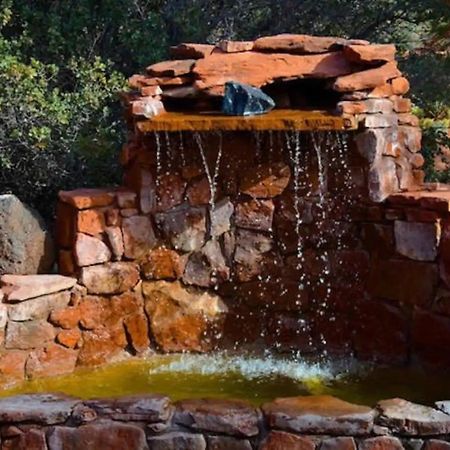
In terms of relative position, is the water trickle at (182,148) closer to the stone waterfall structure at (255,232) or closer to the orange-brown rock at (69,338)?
the stone waterfall structure at (255,232)

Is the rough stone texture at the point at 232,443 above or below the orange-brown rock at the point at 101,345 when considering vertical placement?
below

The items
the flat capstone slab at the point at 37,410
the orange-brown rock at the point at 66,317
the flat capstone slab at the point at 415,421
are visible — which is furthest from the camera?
the orange-brown rock at the point at 66,317

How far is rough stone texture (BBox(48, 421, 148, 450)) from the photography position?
151 inches

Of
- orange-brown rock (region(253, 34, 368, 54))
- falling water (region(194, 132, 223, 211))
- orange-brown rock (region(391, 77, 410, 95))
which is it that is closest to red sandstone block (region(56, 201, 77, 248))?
falling water (region(194, 132, 223, 211))

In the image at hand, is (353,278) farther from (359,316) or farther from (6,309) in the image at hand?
(6,309)

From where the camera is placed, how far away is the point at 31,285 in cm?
515

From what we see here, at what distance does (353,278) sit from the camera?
220 inches

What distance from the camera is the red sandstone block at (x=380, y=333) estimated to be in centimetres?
537

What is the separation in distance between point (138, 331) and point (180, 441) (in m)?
1.84

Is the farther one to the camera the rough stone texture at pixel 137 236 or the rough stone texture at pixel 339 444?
the rough stone texture at pixel 137 236

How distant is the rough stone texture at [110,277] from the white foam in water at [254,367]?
1.78 feet

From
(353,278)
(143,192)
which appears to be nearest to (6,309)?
(143,192)

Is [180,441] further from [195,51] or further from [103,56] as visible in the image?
[103,56]

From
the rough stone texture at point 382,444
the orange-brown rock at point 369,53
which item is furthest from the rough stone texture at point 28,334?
the orange-brown rock at point 369,53
